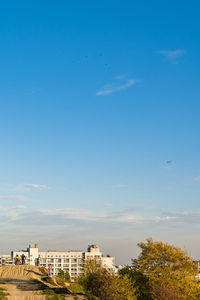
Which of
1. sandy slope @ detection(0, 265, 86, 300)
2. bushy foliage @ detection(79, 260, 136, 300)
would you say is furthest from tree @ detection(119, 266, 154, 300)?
sandy slope @ detection(0, 265, 86, 300)

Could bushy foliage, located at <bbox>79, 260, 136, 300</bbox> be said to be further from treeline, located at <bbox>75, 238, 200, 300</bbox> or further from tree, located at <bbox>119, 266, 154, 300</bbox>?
tree, located at <bbox>119, 266, 154, 300</bbox>

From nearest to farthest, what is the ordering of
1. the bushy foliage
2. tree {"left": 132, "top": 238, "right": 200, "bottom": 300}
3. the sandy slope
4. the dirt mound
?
the sandy slope → the bushy foliage → tree {"left": 132, "top": 238, "right": 200, "bottom": 300} → the dirt mound

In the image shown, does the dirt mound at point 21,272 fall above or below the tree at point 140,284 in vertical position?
above

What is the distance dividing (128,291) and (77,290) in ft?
33.0

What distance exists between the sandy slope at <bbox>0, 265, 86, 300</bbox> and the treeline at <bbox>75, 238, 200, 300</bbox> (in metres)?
3.47

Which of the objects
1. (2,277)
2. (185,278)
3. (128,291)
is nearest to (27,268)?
(2,277)

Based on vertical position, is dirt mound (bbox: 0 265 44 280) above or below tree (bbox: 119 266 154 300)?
above

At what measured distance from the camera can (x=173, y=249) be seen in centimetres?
6084

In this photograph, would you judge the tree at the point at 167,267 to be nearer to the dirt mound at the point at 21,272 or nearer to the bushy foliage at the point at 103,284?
the bushy foliage at the point at 103,284

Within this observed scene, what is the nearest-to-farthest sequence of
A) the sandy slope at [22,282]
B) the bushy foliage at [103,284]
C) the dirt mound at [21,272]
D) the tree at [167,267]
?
the sandy slope at [22,282] < the bushy foliage at [103,284] < the tree at [167,267] < the dirt mound at [21,272]

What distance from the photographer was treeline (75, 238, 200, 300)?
172 feet

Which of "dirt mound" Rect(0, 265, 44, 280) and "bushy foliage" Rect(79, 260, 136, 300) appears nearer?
"bushy foliage" Rect(79, 260, 136, 300)

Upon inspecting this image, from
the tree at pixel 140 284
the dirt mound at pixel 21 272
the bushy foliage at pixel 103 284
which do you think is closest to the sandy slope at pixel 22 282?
the dirt mound at pixel 21 272

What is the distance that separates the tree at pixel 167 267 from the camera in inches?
2200
